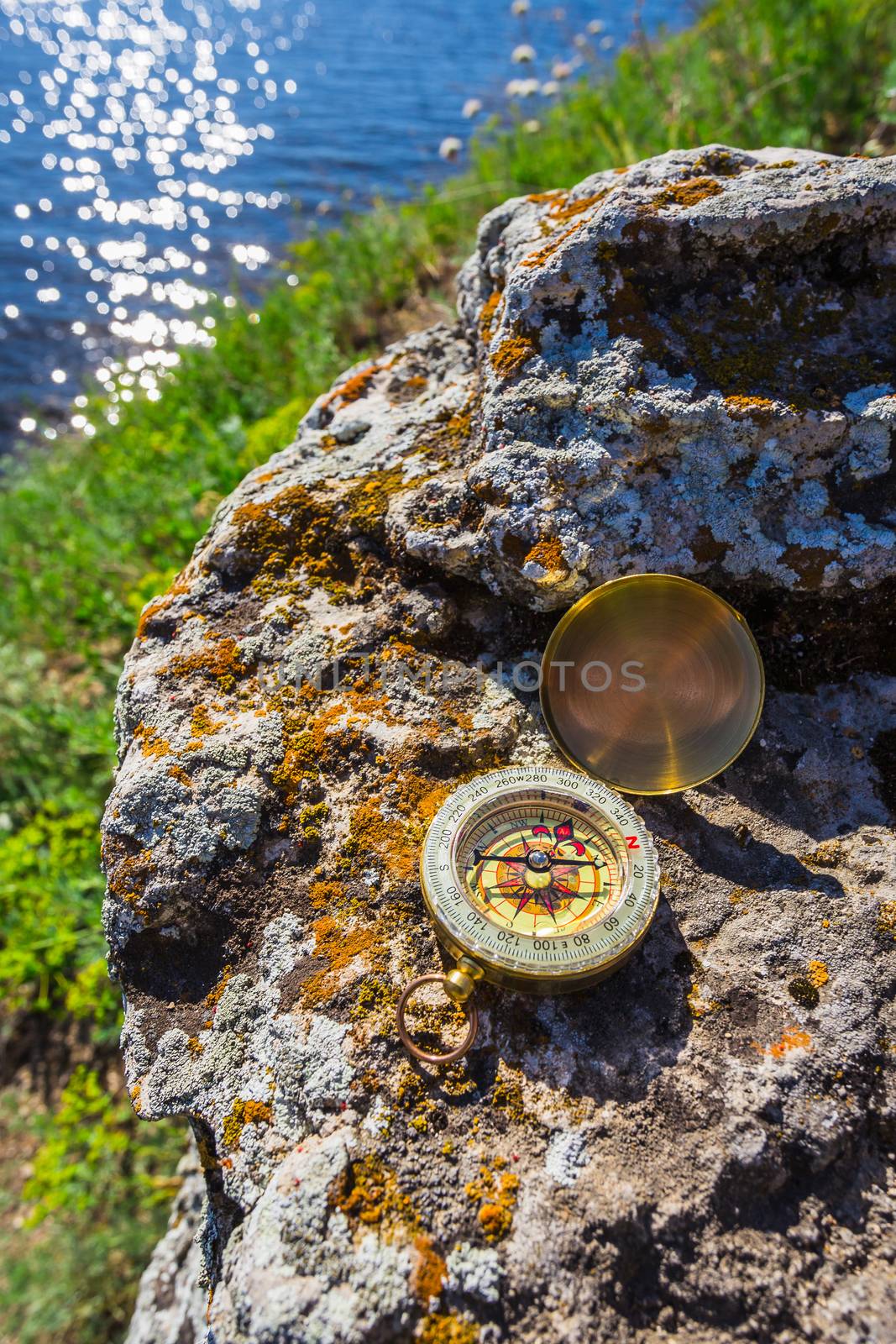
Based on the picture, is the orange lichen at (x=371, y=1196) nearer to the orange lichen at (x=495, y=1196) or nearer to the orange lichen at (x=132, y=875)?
the orange lichen at (x=495, y=1196)

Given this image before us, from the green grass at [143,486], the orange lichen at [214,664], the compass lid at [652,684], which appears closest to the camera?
the compass lid at [652,684]

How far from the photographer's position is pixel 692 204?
302 centimetres

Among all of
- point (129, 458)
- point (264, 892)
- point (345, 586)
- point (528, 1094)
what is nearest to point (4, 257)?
point (129, 458)

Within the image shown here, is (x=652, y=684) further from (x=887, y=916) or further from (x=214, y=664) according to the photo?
(x=214, y=664)

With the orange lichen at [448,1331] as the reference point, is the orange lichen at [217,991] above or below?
above

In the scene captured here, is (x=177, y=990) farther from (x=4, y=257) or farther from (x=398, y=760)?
(x=4, y=257)

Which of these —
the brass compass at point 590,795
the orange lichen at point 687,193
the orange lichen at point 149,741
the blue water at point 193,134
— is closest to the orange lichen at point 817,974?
the brass compass at point 590,795

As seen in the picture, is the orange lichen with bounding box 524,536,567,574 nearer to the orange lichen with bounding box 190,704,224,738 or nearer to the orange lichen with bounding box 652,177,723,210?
the orange lichen with bounding box 190,704,224,738

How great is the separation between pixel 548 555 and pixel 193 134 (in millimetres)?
16118

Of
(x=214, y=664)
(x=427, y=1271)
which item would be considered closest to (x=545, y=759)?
(x=214, y=664)

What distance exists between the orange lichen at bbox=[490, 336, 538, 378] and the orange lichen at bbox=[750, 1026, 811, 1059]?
2.31m

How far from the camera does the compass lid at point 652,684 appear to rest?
8.86 feet

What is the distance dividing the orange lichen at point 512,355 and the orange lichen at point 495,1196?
2.52 metres

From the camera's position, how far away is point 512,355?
3.03 meters
